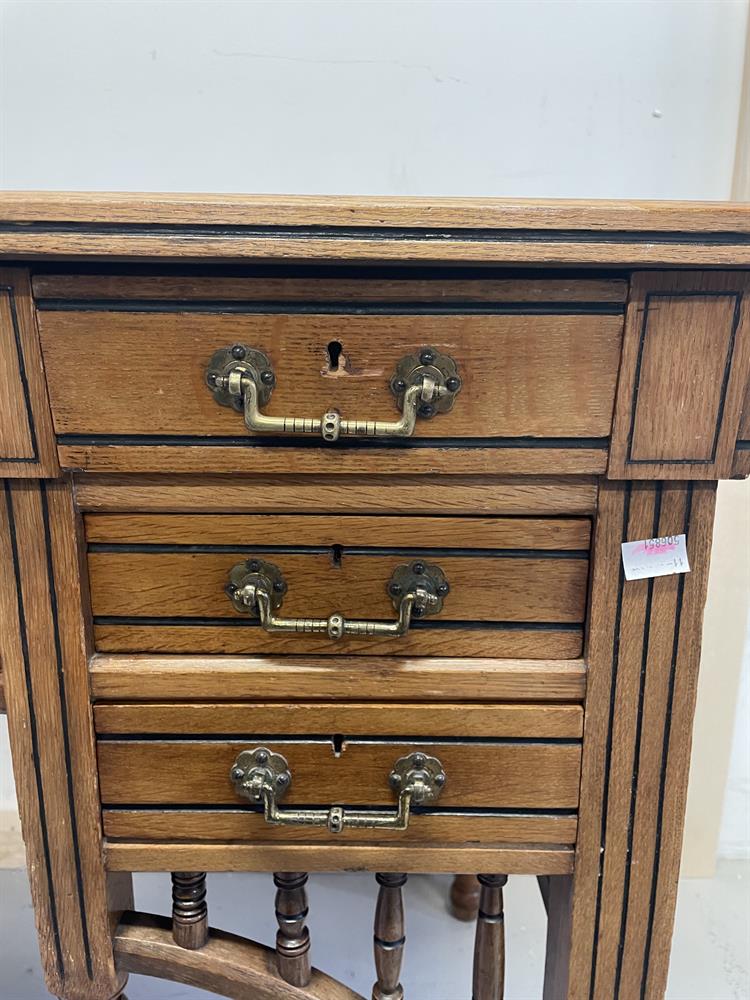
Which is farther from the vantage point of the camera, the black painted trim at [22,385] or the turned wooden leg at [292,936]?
the turned wooden leg at [292,936]

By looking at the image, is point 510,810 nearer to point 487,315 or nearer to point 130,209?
point 487,315

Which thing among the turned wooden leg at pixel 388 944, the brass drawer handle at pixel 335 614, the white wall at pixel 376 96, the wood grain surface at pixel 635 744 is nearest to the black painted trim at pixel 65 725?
the brass drawer handle at pixel 335 614

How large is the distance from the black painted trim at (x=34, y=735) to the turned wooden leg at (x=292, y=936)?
173mm

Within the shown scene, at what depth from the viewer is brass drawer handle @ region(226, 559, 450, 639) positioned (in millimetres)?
516

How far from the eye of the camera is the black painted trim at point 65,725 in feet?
1.69

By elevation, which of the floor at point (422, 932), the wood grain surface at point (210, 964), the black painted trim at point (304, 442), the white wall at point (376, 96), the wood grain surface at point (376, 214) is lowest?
the floor at point (422, 932)

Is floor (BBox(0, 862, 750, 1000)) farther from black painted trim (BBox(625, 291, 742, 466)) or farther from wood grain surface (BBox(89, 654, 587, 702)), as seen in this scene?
black painted trim (BBox(625, 291, 742, 466))

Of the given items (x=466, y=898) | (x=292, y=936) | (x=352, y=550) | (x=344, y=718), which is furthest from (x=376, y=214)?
(x=466, y=898)

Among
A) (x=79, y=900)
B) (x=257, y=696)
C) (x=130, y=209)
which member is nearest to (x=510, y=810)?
(x=257, y=696)

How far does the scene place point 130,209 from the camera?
0.43 meters

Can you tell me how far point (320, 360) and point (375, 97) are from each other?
0.50 metres

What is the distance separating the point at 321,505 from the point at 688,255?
0.90 feet

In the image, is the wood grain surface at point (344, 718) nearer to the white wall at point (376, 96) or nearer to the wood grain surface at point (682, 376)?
the wood grain surface at point (682, 376)

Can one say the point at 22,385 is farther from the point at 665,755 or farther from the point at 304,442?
the point at 665,755
